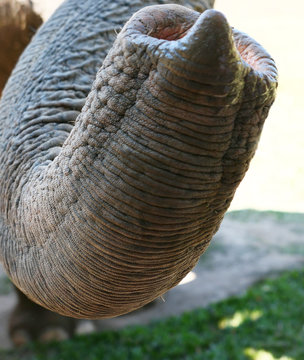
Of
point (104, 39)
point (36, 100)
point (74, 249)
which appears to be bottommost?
point (74, 249)

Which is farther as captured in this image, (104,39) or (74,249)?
(104,39)

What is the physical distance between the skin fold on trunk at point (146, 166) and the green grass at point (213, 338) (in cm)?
249

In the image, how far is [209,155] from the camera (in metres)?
0.68

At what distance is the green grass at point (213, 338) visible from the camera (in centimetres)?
334

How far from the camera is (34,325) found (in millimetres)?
3506

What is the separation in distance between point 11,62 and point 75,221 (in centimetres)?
153

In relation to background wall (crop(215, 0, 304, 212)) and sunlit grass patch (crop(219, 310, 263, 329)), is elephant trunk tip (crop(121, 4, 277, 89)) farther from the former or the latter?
background wall (crop(215, 0, 304, 212))

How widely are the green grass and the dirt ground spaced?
15 centimetres

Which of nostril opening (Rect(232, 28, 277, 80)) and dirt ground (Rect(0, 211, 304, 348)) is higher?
nostril opening (Rect(232, 28, 277, 80))

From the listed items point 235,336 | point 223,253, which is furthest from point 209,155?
point 223,253

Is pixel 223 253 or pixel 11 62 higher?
pixel 11 62

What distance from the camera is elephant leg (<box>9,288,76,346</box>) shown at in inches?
136

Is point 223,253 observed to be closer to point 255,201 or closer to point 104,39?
point 255,201

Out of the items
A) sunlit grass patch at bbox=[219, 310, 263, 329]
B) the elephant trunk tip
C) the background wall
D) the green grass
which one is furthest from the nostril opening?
the background wall
